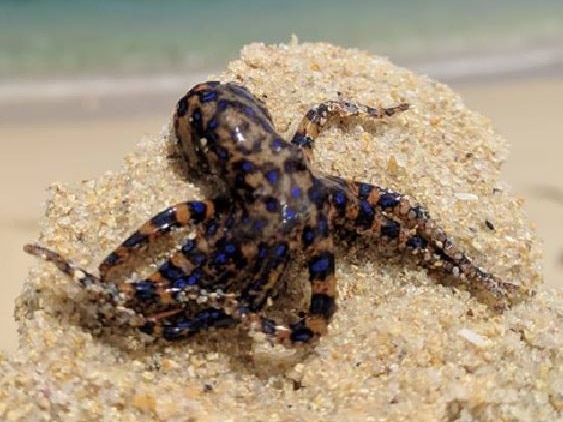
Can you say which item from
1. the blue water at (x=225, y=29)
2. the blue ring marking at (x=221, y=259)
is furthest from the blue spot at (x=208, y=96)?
the blue water at (x=225, y=29)

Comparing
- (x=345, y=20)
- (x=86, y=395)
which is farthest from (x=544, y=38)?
(x=86, y=395)

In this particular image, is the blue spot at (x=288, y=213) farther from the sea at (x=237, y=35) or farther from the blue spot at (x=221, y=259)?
the sea at (x=237, y=35)

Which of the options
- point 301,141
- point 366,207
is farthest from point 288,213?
point 301,141

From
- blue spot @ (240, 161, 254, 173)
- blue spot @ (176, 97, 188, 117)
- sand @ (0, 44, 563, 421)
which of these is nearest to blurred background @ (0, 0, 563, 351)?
sand @ (0, 44, 563, 421)

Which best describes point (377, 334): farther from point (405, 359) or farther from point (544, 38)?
point (544, 38)

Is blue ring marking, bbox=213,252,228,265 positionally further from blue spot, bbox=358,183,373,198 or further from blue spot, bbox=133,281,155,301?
blue spot, bbox=358,183,373,198
